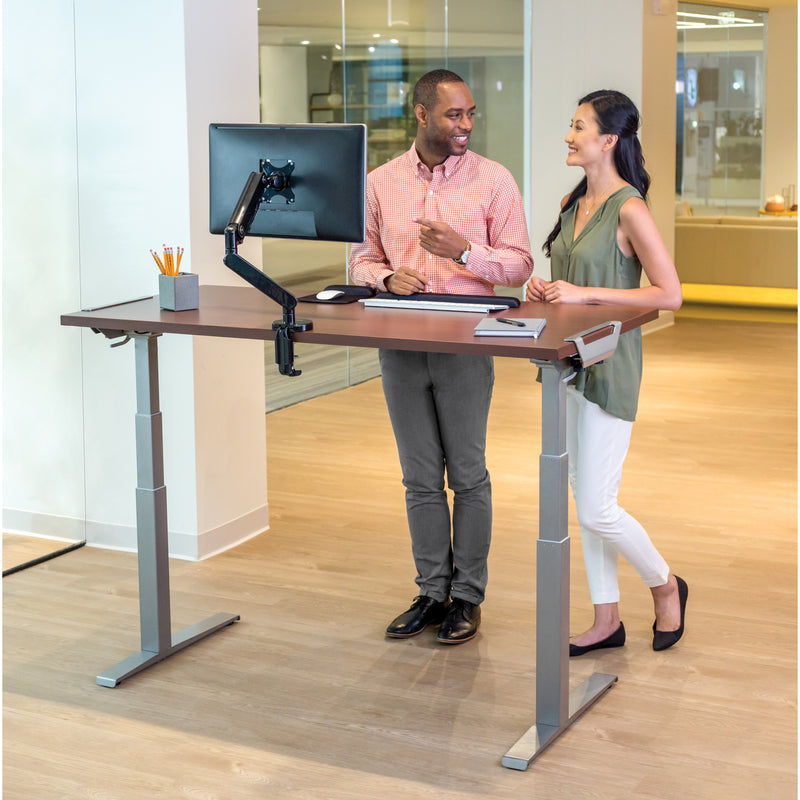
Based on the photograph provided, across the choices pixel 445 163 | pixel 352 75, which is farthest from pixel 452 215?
pixel 352 75

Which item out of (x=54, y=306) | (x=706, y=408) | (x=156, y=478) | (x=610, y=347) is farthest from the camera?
(x=706, y=408)

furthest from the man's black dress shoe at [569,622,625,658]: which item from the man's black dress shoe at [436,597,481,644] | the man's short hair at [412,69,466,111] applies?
the man's short hair at [412,69,466,111]

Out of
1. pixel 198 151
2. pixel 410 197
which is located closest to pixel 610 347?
pixel 410 197

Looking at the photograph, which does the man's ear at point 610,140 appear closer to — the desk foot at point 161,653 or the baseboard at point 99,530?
the desk foot at point 161,653

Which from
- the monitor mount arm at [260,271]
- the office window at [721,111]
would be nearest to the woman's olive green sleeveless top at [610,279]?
the monitor mount arm at [260,271]

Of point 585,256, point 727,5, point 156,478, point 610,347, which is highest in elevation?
point 727,5

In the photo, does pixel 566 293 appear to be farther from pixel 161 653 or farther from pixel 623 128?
pixel 161 653

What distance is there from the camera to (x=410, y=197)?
3459 mm

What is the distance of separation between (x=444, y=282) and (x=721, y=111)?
40.7 feet

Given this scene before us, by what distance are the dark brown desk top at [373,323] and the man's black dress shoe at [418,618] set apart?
3.23 ft

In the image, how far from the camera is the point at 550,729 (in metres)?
2.98

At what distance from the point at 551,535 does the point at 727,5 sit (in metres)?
12.5

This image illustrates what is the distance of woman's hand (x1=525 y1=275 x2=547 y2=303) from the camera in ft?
10.6

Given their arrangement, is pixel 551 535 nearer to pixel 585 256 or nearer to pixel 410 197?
pixel 585 256
